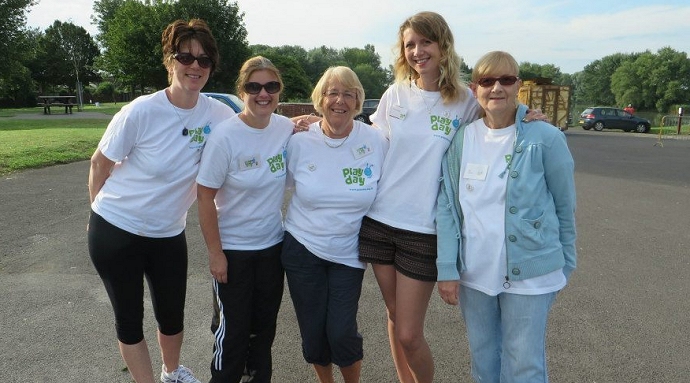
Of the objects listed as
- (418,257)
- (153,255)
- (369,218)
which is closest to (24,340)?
(153,255)

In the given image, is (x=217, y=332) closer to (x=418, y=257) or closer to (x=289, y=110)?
(x=418, y=257)

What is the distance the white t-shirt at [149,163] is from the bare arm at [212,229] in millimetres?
168

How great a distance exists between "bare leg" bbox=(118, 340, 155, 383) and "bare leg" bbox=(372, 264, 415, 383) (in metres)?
1.48

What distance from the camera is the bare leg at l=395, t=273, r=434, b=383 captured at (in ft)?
8.80

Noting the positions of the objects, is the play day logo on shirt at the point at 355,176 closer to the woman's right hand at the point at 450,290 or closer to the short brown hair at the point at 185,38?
the woman's right hand at the point at 450,290

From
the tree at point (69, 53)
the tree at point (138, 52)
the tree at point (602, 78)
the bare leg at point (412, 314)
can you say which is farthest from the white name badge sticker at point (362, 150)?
the tree at point (602, 78)

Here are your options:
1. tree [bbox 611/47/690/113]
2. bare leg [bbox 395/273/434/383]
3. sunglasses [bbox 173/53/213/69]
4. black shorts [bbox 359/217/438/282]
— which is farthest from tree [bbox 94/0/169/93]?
tree [bbox 611/47/690/113]

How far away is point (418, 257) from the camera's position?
104 inches

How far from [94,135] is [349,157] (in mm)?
15712

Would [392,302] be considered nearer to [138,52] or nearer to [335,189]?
[335,189]

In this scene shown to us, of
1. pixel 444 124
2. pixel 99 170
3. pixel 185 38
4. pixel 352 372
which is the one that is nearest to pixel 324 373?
pixel 352 372

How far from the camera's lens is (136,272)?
2.79 m

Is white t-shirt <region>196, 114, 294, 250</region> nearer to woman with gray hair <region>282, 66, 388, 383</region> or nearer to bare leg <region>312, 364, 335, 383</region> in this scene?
woman with gray hair <region>282, 66, 388, 383</region>

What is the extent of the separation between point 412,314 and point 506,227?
2.48 feet
